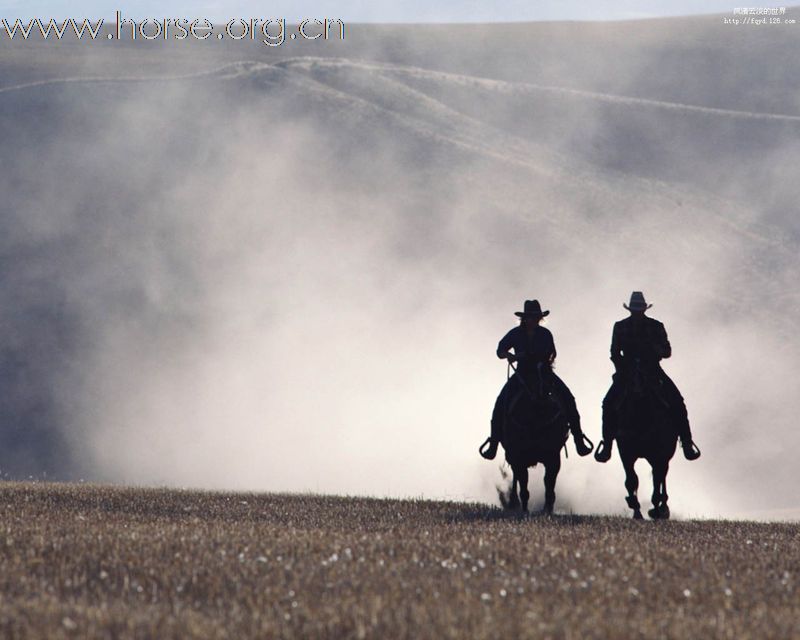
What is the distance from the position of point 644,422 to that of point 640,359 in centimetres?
74

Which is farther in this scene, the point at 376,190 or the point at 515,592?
the point at 376,190

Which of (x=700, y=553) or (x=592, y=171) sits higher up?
(x=592, y=171)

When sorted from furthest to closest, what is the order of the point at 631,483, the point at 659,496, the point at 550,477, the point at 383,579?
the point at 550,477
the point at 631,483
the point at 659,496
the point at 383,579

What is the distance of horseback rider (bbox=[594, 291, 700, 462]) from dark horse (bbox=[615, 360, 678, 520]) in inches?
1.9

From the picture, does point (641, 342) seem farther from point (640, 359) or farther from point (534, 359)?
point (534, 359)

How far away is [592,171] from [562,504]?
45.3 m

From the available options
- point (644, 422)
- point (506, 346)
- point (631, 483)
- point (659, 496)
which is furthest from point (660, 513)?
point (506, 346)

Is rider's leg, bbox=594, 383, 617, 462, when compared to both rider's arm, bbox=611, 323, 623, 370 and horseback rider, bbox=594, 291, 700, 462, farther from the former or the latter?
rider's arm, bbox=611, 323, 623, 370

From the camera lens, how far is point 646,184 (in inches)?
2616

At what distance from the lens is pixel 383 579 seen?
8.35 meters

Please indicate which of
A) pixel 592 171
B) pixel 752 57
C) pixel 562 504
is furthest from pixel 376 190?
pixel 752 57

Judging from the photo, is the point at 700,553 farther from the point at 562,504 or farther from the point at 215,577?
the point at 562,504

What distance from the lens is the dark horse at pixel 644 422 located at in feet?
53.6

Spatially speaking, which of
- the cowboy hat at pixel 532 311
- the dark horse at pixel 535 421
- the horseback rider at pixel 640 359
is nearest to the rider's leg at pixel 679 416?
the horseback rider at pixel 640 359
